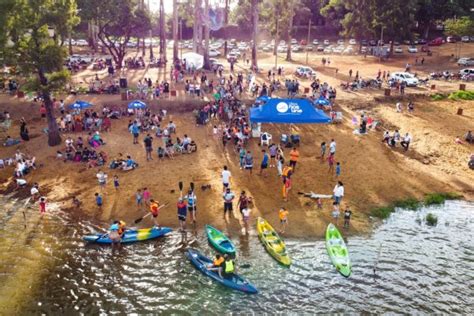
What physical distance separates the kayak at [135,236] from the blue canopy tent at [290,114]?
966 cm

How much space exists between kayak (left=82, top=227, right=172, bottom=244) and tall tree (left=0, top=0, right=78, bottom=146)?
491 inches

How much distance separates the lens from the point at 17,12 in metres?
24.8

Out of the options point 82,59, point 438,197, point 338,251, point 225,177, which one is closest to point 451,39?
point 82,59

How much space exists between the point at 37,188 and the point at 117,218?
5.82 m

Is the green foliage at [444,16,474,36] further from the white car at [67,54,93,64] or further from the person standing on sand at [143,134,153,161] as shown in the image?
the white car at [67,54,93,64]

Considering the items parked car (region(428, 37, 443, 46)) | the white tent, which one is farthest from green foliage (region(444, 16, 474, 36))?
the white tent

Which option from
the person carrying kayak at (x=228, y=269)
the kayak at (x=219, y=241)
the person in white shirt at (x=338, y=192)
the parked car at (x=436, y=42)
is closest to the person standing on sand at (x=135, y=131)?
the kayak at (x=219, y=241)

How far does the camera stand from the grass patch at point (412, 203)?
830 inches

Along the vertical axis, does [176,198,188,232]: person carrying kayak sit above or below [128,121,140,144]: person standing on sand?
below

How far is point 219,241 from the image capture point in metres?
18.1

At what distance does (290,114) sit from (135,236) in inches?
457

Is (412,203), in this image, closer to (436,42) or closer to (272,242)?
(272,242)

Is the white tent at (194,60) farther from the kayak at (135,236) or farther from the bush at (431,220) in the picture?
the bush at (431,220)

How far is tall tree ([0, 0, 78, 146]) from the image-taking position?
24.8 meters
